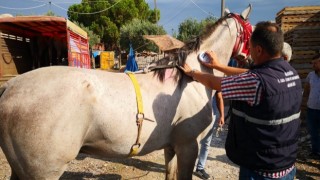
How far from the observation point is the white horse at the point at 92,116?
6.68ft

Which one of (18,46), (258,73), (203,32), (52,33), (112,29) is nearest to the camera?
(258,73)

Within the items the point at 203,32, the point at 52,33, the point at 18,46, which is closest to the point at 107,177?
the point at 203,32

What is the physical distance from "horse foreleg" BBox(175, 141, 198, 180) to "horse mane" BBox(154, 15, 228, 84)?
0.72m

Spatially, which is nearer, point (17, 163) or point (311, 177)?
point (17, 163)

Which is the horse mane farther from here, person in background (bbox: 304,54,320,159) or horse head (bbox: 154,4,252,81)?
person in background (bbox: 304,54,320,159)

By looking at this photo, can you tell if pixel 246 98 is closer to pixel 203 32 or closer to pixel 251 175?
pixel 251 175

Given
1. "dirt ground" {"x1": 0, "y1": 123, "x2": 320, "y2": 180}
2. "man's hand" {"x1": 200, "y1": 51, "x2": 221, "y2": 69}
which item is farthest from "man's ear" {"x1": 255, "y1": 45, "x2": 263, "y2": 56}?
"dirt ground" {"x1": 0, "y1": 123, "x2": 320, "y2": 180}

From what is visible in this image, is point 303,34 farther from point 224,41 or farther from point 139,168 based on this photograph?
point 139,168

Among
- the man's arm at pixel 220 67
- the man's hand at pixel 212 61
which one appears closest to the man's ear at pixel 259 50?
the man's arm at pixel 220 67

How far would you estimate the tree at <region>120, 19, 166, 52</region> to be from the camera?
36062mm

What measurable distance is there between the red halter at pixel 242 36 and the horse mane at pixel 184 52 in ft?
0.61

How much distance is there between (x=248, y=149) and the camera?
2.01 m

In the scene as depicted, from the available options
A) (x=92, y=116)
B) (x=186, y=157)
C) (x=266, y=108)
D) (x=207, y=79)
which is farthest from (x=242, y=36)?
(x=92, y=116)

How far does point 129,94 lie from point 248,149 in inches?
43.2
